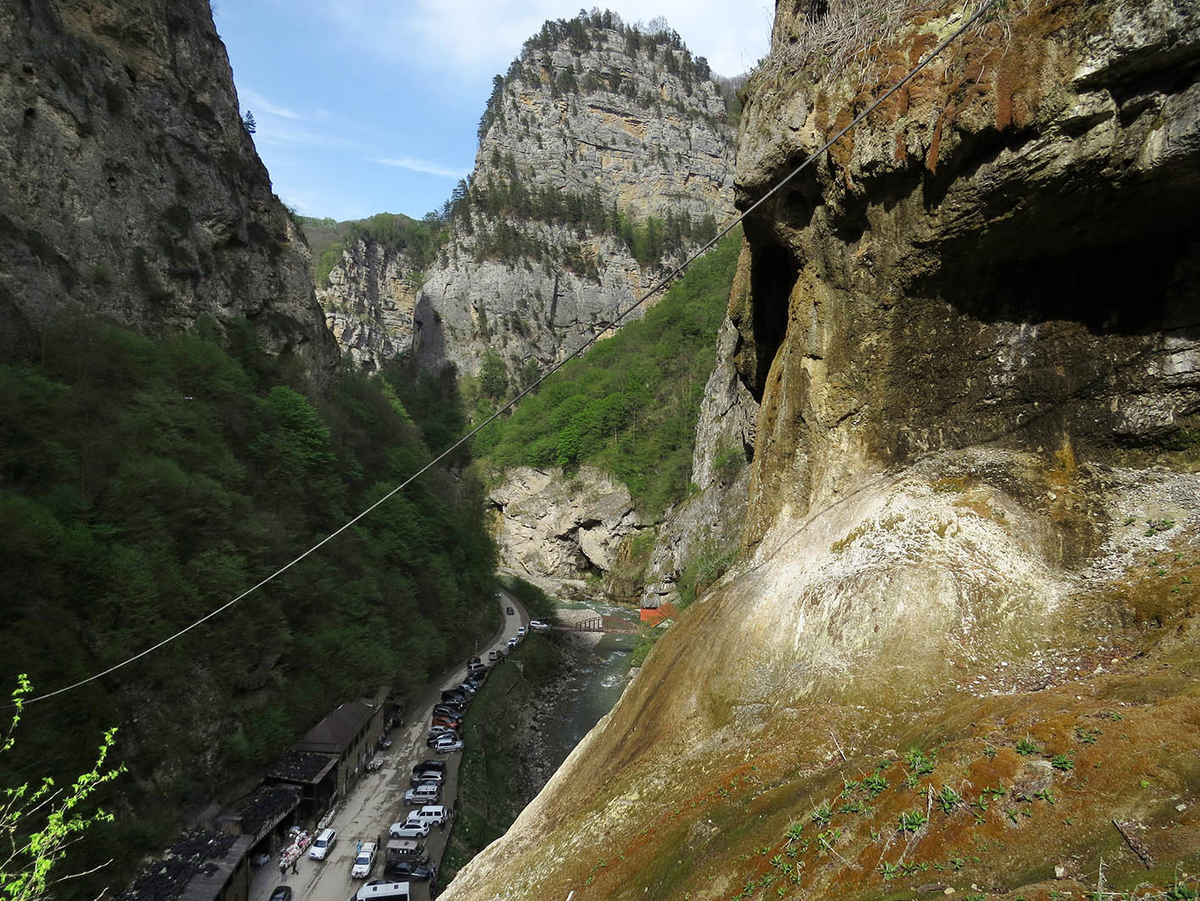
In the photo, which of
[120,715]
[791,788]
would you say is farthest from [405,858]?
[791,788]

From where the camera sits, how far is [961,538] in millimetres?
6367

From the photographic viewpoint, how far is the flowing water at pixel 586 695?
95.5ft

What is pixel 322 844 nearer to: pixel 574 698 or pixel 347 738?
pixel 347 738

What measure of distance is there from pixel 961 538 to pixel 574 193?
3711 inches

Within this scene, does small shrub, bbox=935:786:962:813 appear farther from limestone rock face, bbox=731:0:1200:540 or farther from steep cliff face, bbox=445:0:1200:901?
limestone rock face, bbox=731:0:1200:540

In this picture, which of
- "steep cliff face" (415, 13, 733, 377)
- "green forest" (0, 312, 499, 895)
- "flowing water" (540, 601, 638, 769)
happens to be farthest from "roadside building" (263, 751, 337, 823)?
"steep cliff face" (415, 13, 733, 377)

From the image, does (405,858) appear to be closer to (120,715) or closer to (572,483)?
(120,715)

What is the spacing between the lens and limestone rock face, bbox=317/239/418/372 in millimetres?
88625

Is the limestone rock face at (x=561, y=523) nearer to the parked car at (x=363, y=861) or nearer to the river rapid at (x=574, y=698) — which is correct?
the river rapid at (x=574, y=698)

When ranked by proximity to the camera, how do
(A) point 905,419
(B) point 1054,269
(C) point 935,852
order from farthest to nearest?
(A) point 905,419
(B) point 1054,269
(C) point 935,852

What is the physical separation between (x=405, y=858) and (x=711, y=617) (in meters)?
14.5

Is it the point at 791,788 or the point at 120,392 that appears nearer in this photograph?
the point at 791,788

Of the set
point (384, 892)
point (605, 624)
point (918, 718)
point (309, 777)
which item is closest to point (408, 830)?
point (384, 892)

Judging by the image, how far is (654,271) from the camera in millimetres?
90312
